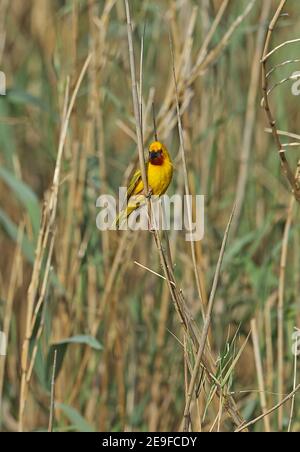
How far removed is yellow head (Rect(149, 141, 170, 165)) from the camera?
101cm

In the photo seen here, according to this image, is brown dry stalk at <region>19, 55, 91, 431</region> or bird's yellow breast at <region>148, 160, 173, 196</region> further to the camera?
brown dry stalk at <region>19, 55, 91, 431</region>

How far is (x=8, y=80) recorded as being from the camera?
89.4 inches

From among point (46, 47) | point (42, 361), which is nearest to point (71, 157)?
point (42, 361)

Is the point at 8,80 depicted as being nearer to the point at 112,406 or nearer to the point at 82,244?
the point at 82,244

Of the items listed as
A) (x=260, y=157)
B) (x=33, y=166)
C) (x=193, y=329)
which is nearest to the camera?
(x=193, y=329)

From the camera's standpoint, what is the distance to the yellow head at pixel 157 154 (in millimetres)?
1010

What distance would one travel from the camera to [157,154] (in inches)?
40.4

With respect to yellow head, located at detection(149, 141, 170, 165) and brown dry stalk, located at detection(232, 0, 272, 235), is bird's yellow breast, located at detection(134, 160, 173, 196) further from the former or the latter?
brown dry stalk, located at detection(232, 0, 272, 235)

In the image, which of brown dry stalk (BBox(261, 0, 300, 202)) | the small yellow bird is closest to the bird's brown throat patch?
the small yellow bird

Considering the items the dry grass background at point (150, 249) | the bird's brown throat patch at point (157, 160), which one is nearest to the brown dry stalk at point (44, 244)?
the dry grass background at point (150, 249)

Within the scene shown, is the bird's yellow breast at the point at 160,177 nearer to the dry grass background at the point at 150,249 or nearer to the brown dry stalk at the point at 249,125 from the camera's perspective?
the dry grass background at the point at 150,249

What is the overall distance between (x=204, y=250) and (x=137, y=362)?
298 millimetres

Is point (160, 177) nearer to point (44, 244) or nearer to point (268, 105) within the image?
point (268, 105)

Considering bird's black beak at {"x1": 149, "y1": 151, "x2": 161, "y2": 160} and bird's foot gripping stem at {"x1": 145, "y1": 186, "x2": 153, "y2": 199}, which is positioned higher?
bird's black beak at {"x1": 149, "y1": 151, "x2": 161, "y2": 160}
